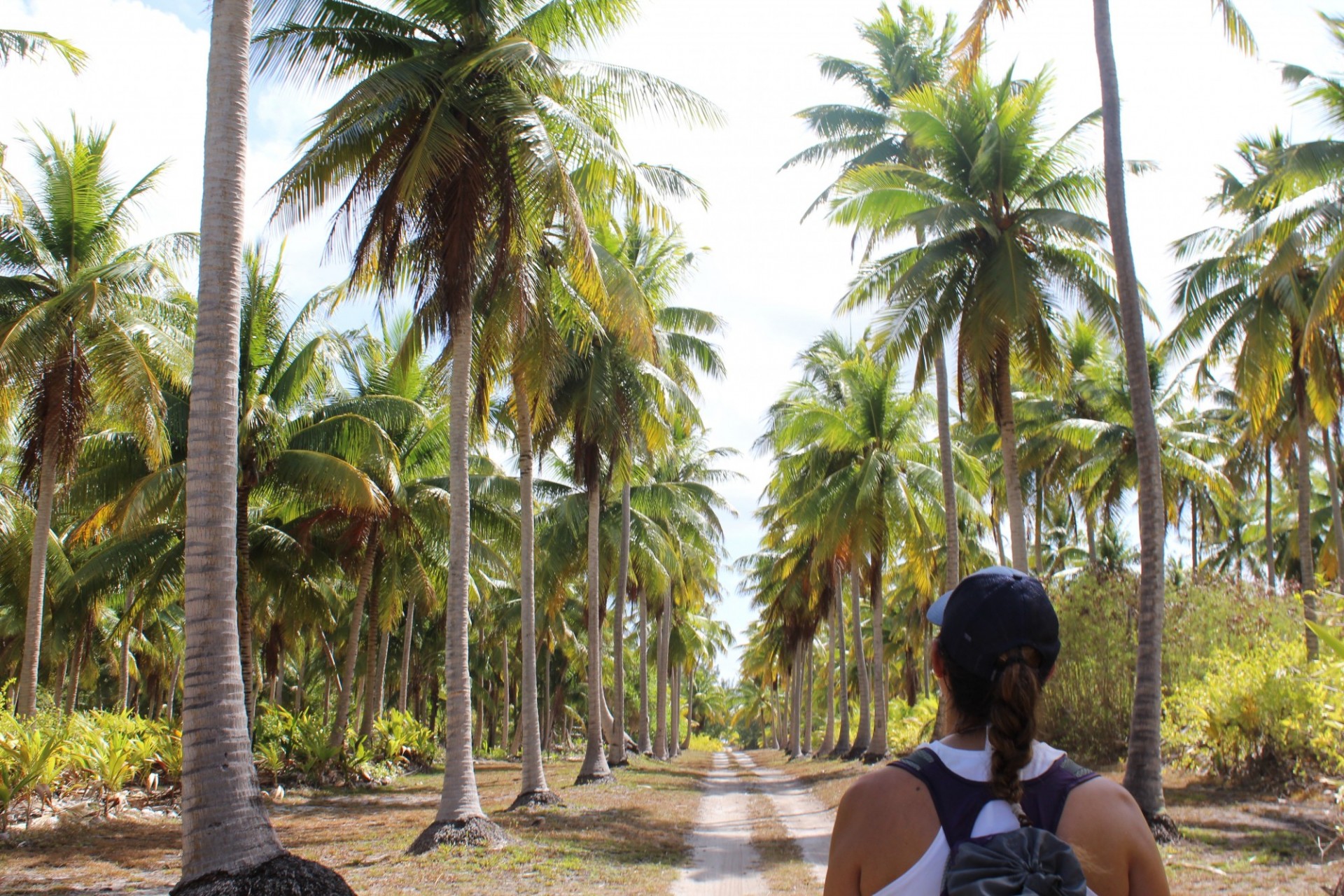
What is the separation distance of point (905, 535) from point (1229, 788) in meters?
10.6

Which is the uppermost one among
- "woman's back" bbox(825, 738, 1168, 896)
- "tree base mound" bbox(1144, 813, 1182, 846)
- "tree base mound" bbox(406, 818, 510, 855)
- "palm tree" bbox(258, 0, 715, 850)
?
"palm tree" bbox(258, 0, 715, 850)

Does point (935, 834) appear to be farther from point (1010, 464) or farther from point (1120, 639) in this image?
point (1120, 639)

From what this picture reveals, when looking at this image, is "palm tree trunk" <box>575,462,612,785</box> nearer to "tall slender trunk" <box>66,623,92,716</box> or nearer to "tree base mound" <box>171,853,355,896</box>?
"tall slender trunk" <box>66,623,92,716</box>

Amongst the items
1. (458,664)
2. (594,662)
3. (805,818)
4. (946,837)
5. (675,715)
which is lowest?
(675,715)

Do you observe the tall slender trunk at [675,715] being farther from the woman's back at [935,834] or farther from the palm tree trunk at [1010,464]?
the woman's back at [935,834]

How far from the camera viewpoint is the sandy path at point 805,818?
11816 mm

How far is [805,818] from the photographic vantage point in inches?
669

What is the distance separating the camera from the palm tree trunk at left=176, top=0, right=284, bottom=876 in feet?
22.2

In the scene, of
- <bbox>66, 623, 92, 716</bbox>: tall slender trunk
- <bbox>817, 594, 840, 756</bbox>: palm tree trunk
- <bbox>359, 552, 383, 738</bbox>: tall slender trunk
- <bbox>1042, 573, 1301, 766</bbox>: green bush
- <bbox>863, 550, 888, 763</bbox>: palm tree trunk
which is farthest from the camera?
<bbox>817, 594, 840, 756</bbox>: palm tree trunk

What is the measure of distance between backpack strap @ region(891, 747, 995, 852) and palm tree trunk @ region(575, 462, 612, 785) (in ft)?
65.3

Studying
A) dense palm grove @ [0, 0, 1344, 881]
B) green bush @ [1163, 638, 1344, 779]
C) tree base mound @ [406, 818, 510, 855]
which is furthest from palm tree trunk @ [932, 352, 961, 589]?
tree base mound @ [406, 818, 510, 855]

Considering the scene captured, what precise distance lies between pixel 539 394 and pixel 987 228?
7.98m

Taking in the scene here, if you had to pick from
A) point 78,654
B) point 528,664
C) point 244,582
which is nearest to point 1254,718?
point 528,664

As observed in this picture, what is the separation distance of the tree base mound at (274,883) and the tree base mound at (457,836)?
4649 millimetres
